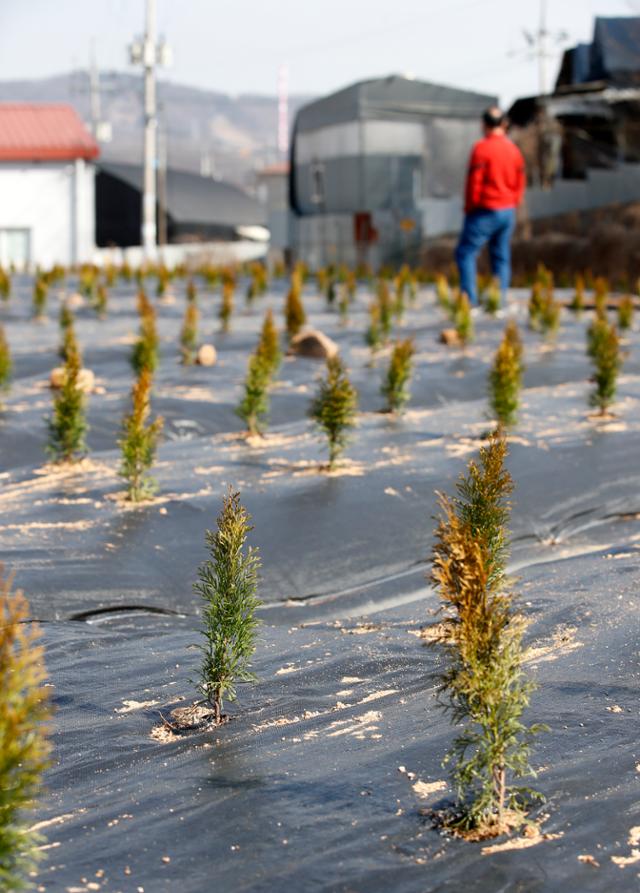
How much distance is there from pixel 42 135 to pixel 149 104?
4901 mm

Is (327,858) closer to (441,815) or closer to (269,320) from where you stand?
(441,815)

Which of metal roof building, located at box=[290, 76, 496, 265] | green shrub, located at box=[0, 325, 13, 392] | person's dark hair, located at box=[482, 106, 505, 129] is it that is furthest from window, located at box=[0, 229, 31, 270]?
green shrub, located at box=[0, 325, 13, 392]

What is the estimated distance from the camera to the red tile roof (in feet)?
128

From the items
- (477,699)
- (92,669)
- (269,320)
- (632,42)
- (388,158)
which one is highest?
(632,42)

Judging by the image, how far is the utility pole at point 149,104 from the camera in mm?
35562

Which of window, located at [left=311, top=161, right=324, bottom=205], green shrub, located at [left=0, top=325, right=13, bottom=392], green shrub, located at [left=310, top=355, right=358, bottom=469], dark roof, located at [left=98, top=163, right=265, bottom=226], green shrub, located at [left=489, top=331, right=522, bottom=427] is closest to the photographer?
green shrub, located at [left=310, top=355, right=358, bottom=469]

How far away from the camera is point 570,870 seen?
2961 mm

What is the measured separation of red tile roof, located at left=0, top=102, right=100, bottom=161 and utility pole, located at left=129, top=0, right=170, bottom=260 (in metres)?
3.35

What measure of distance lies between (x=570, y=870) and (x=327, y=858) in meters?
0.55

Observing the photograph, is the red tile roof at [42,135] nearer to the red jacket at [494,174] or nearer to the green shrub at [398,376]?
the red jacket at [494,174]

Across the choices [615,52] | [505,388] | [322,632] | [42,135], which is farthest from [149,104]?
[322,632]

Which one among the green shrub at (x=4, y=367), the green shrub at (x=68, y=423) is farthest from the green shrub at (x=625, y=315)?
the green shrub at (x=68, y=423)

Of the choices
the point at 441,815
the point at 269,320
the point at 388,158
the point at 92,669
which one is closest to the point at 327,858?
the point at 441,815

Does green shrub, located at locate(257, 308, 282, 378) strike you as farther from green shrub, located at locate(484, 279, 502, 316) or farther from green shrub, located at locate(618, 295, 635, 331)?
green shrub, located at locate(484, 279, 502, 316)
